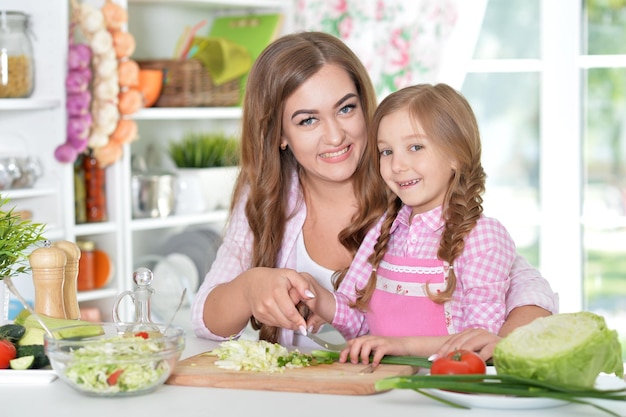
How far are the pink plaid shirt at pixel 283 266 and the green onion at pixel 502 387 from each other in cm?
55

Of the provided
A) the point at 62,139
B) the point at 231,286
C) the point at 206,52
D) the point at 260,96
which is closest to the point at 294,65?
the point at 260,96

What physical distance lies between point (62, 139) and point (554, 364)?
222 cm

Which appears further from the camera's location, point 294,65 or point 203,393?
point 294,65

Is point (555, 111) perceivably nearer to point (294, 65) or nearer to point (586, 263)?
point (586, 263)

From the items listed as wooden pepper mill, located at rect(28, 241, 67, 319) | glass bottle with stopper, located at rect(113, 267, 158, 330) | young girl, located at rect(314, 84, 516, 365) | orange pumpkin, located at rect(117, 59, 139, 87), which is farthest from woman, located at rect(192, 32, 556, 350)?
orange pumpkin, located at rect(117, 59, 139, 87)

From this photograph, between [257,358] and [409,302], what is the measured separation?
0.44 meters

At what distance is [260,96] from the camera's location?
225 centimetres

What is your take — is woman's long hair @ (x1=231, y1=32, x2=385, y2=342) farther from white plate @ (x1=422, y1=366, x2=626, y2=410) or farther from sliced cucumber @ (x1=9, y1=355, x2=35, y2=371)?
white plate @ (x1=422, y1=366, x2=626, y2=410)

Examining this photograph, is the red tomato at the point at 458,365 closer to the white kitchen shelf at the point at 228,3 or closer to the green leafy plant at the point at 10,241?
the green leafy plant at the point at 10,241

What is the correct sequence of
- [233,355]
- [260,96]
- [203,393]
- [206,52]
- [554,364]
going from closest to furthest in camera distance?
[554,364]
[203,393]
[233,355]
[260,96]
[206,52]

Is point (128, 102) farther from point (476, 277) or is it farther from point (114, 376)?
point (114, 376)

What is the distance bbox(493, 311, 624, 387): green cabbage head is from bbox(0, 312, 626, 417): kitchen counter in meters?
0.05

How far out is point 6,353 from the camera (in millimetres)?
1699

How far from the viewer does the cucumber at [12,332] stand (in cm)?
175
